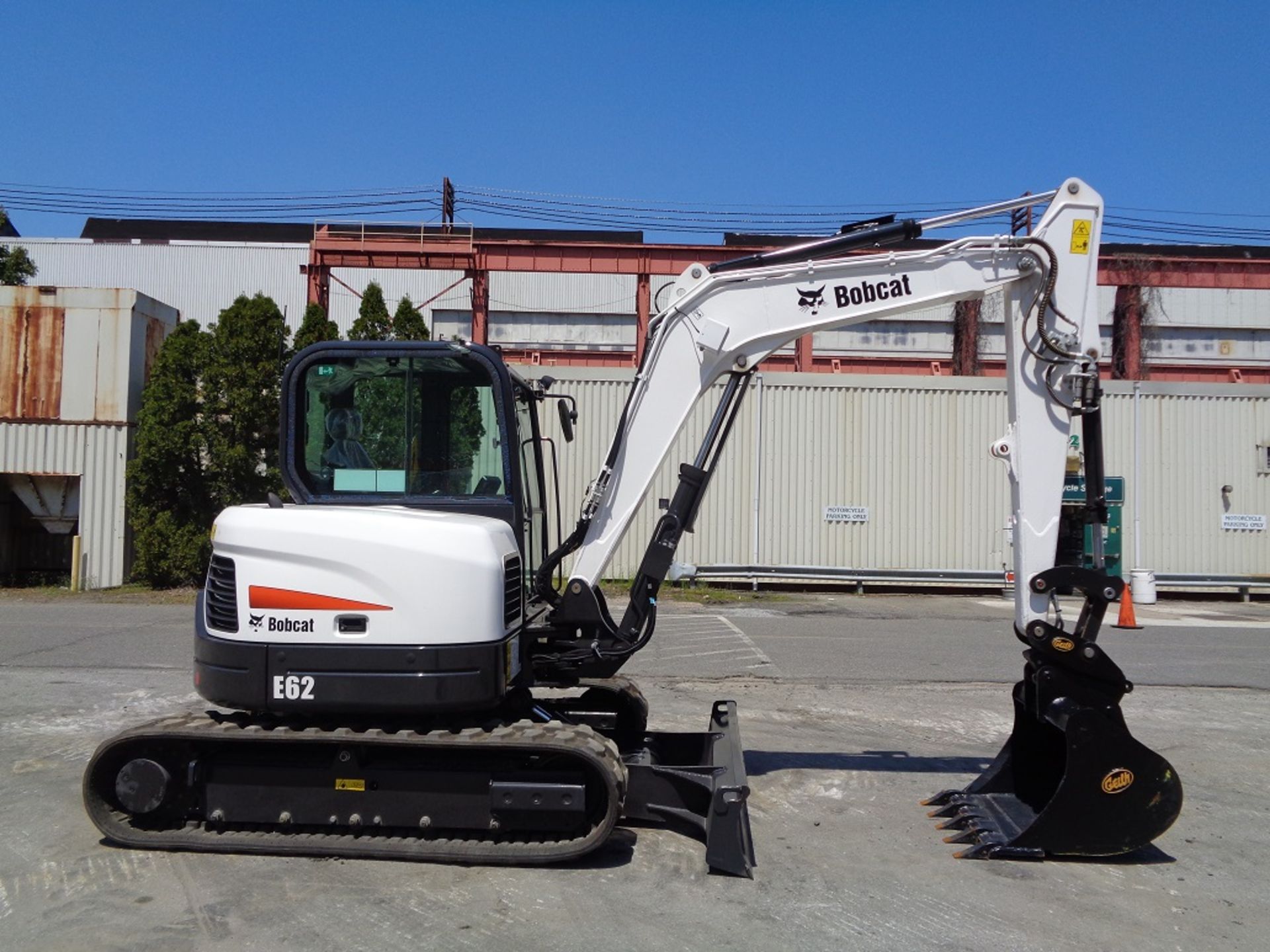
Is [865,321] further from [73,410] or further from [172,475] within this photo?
[73,410]

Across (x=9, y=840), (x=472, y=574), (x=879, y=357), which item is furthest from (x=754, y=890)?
(x=879, y=357)

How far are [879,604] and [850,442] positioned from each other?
150 inches

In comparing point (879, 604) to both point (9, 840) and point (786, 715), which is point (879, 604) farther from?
point (9, 840)

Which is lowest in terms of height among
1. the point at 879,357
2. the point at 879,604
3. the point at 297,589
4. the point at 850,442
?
the point at 879,604

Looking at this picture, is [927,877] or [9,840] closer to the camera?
[927,877]

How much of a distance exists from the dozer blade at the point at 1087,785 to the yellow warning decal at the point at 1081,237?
2.17 metres

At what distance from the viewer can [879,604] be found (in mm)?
18953

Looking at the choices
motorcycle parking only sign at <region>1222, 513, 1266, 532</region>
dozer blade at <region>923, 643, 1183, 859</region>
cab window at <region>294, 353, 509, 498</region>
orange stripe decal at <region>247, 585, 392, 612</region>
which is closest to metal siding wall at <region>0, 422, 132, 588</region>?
cab window at <region>294, 353, 509, 498</region>

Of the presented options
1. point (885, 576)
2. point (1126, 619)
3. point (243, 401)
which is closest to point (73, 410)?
point (243, 401)

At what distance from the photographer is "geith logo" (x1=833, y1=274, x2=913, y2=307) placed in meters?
5.88

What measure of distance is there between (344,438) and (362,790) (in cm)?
189

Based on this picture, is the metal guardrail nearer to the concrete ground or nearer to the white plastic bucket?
the white plastic bucket

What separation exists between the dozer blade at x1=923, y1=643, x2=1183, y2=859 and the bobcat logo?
7.22 feet

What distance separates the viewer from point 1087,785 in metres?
5.16
